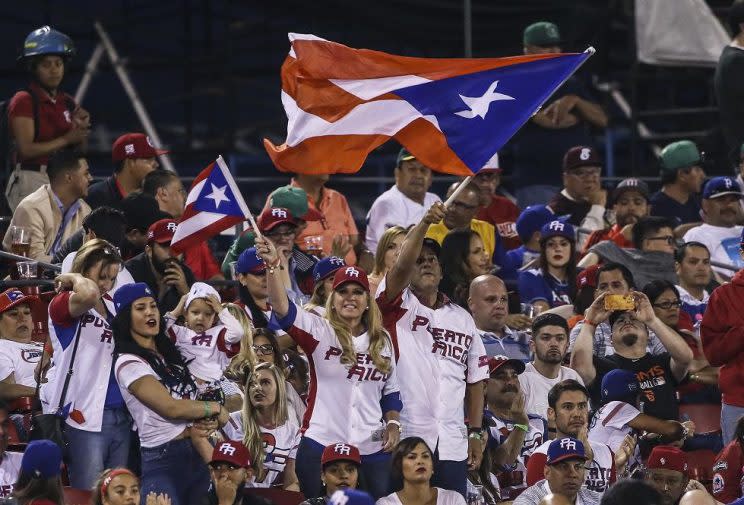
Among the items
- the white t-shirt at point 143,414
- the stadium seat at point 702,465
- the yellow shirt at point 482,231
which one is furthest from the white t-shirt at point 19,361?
the stadium seat at point 702,465

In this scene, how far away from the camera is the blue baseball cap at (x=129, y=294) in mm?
11031

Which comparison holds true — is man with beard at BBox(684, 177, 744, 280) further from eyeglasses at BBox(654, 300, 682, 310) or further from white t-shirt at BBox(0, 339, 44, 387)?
white t-shirt at BBox(0, 339, 44, 387)

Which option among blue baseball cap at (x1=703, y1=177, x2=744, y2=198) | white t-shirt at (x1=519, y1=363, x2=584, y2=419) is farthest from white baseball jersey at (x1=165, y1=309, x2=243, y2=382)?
blue baseball cap at (x1=703, y1=177, x2=744, y2=198)

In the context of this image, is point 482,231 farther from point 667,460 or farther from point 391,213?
point 667,460

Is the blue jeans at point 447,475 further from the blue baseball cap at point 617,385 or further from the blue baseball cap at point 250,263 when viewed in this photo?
the blue baseball cap at point 250,263

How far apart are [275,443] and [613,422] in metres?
2.40

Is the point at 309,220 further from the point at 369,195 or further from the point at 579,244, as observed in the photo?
the point at 369,195

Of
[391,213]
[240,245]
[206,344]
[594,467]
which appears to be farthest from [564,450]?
[391,213]

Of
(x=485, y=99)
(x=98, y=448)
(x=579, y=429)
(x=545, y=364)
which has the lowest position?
(x=579, y=429)

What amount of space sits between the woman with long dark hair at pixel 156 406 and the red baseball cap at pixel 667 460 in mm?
2926

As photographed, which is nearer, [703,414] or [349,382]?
[349,382]

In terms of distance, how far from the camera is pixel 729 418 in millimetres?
12359

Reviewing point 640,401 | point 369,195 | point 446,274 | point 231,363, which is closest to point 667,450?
point 640,401

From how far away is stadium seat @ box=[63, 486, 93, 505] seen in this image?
34.4ft
